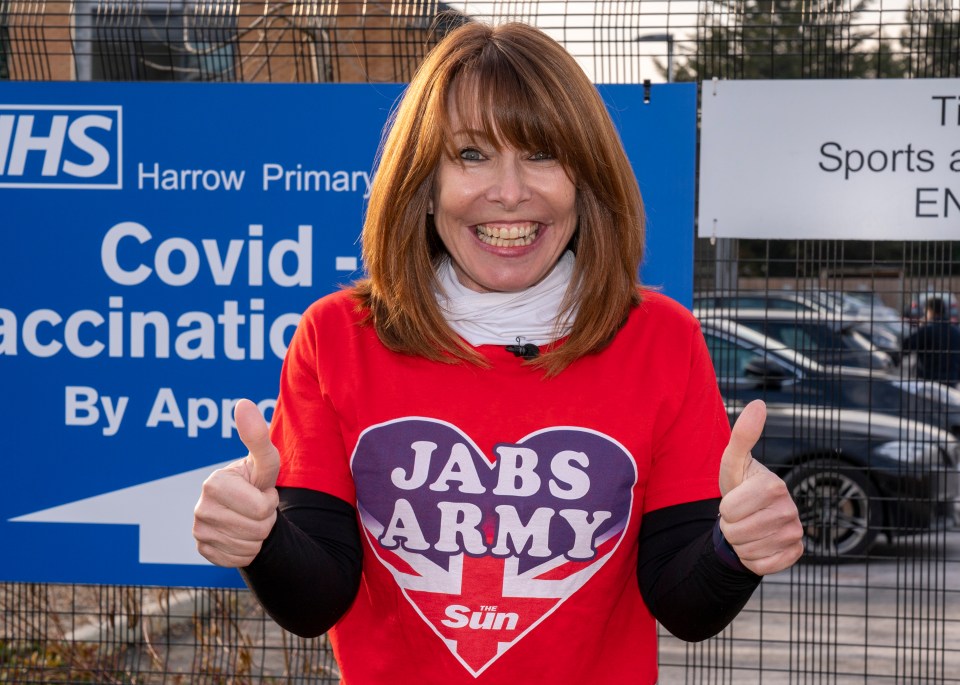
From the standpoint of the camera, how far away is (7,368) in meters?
4.02

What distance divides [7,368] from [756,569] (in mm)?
3183

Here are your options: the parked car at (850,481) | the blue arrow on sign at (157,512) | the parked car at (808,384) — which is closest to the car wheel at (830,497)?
the parked car at (850,481)

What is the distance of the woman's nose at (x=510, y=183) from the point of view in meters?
1.85

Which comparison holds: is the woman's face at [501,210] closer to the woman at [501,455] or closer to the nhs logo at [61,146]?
the woman at [501,455]

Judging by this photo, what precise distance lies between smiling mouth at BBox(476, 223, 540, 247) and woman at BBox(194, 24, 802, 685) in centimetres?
1

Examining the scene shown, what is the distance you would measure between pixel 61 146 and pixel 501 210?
8.68ft

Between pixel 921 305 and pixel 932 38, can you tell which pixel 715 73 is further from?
pixel 921 305

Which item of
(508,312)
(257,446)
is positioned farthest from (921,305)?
(257,446)

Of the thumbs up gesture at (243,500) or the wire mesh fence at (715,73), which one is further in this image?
the wire mesh fence at (715,73)

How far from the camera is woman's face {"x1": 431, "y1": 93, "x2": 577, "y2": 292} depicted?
1852 millimetres

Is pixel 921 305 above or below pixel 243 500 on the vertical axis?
above

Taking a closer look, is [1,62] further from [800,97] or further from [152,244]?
[800,97]

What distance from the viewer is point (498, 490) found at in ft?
5.82

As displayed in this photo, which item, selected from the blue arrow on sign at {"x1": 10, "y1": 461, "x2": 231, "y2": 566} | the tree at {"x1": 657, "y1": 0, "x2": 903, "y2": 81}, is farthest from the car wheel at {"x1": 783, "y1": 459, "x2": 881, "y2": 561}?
the blue arrow on sign at {"x1": 10, "y1": 461, "x2": 231, "y2": 566}
